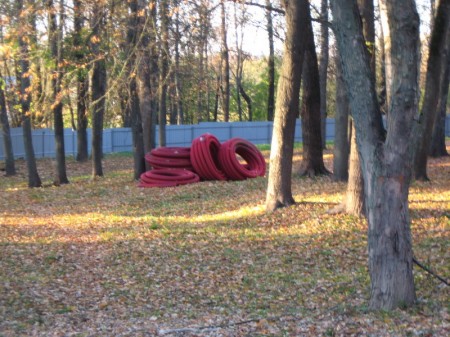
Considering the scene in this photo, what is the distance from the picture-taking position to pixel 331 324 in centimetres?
812

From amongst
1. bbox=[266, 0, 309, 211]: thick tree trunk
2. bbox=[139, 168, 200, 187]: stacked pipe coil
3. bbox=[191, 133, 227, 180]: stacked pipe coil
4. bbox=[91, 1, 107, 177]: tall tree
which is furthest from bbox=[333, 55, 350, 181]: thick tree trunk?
bbox=[91, 1, 107, 177]: tall tree

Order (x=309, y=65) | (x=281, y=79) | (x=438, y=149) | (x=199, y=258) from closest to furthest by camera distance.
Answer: (x=199, y=258), (x=281, y=79), (x=309, y=65), (x=438, y=149)

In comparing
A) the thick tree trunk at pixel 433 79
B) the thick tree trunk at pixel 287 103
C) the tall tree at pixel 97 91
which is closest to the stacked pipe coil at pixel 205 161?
the tall tree at pixel 97 91

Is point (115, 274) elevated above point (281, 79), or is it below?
below

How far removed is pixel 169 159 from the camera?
929 inches

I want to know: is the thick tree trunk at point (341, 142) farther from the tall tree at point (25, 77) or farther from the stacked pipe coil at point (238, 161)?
the tall tree at point (25, 77)

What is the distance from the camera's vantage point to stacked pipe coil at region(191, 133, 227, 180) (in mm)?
23109

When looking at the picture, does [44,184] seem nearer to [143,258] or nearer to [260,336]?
[143,258]

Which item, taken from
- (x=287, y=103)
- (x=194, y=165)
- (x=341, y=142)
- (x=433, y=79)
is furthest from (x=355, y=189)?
(x=194, y=165)

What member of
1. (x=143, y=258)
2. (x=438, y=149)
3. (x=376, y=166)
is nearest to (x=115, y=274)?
(x=143, y=258)

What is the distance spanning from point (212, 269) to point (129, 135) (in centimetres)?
3495

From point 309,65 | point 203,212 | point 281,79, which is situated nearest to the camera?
point 281,79

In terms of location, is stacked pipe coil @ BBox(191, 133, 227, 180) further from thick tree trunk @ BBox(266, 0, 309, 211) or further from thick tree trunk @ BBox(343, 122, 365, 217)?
thick tree trunk @ BBox(343, 122, 365, 217)

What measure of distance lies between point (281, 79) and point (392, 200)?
7832 mm
